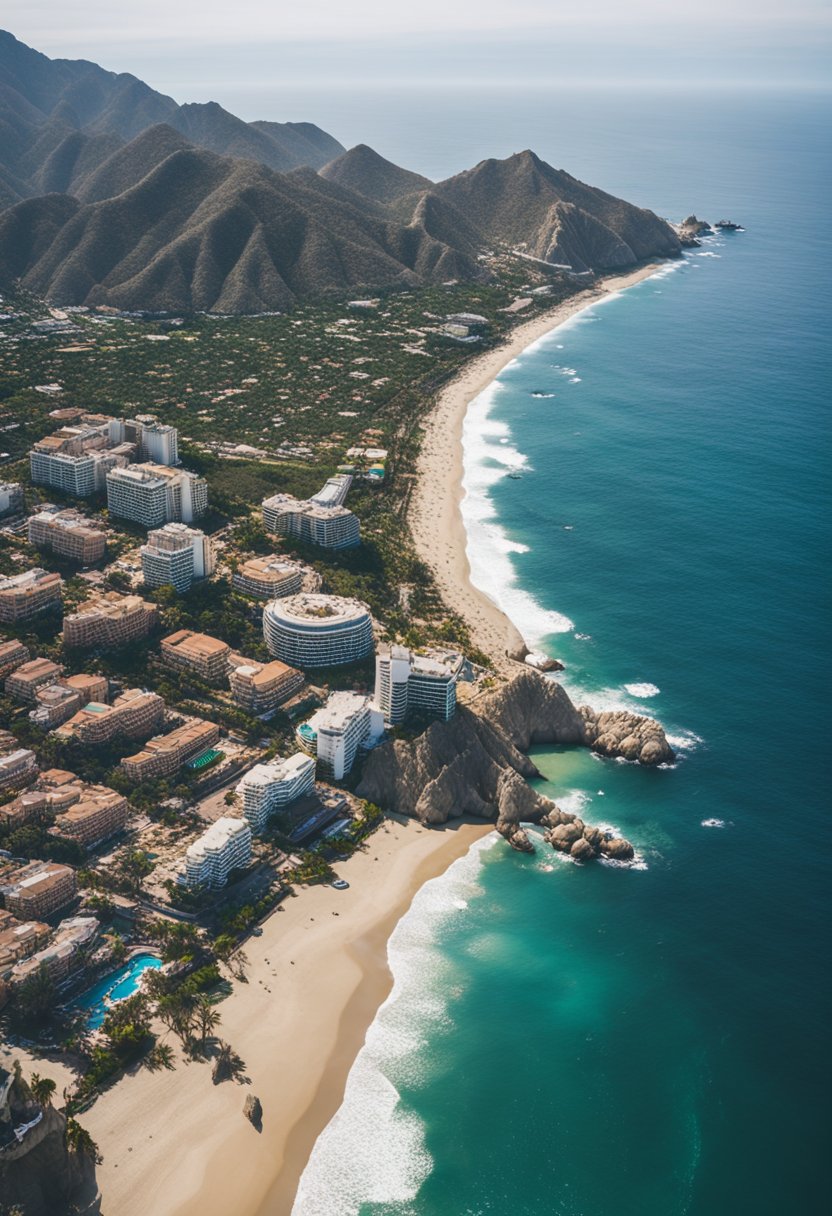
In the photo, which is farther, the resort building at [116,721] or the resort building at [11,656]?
the resort building at [11,656]

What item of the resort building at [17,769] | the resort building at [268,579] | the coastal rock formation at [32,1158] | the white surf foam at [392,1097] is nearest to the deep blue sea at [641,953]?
the white surf foam at [392,1097]

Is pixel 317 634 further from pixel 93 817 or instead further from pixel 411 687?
pixel 93 817

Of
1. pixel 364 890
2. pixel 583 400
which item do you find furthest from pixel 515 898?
pixel 583 400

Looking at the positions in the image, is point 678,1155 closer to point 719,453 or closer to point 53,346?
point 719,453

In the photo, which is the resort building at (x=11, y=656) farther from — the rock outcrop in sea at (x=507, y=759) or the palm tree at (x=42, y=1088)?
the palm tree at (x=42, y=1088)

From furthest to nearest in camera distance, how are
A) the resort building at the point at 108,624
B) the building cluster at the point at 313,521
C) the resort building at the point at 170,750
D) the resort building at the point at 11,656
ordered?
the building cluster at the point at 313,521 → the resort building at the point at 108,624 → the resort building at the point at 11,656 → the resort building at the point at 170,750

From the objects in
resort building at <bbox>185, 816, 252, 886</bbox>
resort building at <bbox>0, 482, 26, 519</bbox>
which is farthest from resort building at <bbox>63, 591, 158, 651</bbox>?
resort building at <bbox>185, 816, 252, 886</bbox>

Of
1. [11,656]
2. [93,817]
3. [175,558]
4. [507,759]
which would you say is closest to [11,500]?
[175,558]
